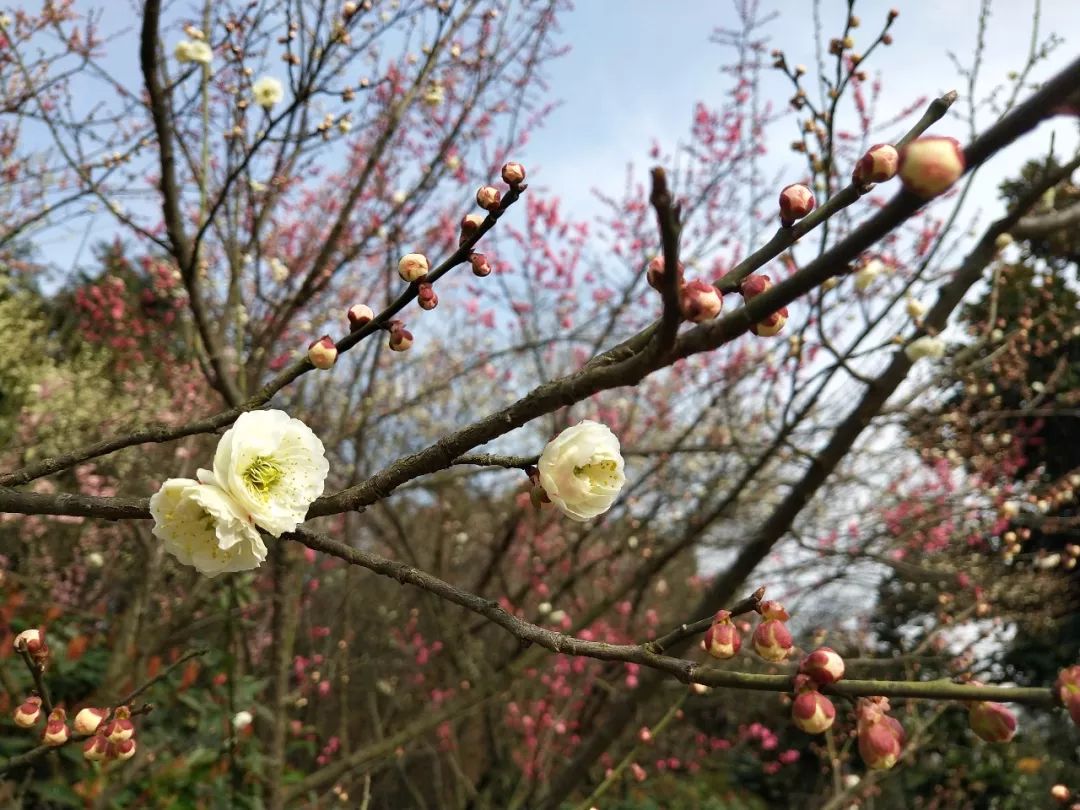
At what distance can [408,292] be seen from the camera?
98 cm

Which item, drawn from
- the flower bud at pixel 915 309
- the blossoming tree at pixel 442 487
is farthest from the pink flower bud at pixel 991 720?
the flower bud at pixel 915 309

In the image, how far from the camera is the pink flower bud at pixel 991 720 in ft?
2.23

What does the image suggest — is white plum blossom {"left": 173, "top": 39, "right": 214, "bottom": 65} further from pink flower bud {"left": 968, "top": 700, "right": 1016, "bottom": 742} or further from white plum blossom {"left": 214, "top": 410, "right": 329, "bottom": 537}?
pink flower bud {"left": 968, "top": 700, "right": 1016, "bottom": 742}

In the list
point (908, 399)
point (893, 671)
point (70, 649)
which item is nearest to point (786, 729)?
point (893, 671)

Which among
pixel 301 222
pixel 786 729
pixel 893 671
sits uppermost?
pixel 301 222

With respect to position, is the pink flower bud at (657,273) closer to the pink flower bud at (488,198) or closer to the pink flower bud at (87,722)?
the pink flower bud at (488,198)

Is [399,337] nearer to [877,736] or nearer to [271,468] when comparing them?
[271,468]

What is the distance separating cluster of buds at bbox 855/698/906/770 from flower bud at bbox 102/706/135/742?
1.10 meters

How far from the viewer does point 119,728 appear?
1180 millimetres

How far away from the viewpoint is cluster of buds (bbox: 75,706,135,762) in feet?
3.83

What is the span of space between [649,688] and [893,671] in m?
2.09

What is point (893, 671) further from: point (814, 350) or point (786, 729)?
point (786, 729)

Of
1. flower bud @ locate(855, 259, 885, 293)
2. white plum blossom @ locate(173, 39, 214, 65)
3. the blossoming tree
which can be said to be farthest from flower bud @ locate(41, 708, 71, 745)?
flower bud @ locate(855, 259, 885, 293)

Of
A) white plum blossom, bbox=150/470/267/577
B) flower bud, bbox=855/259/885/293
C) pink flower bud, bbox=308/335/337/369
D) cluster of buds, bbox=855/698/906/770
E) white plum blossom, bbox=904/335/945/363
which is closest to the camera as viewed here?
cluster of buds, bbox=855/698/906/770
